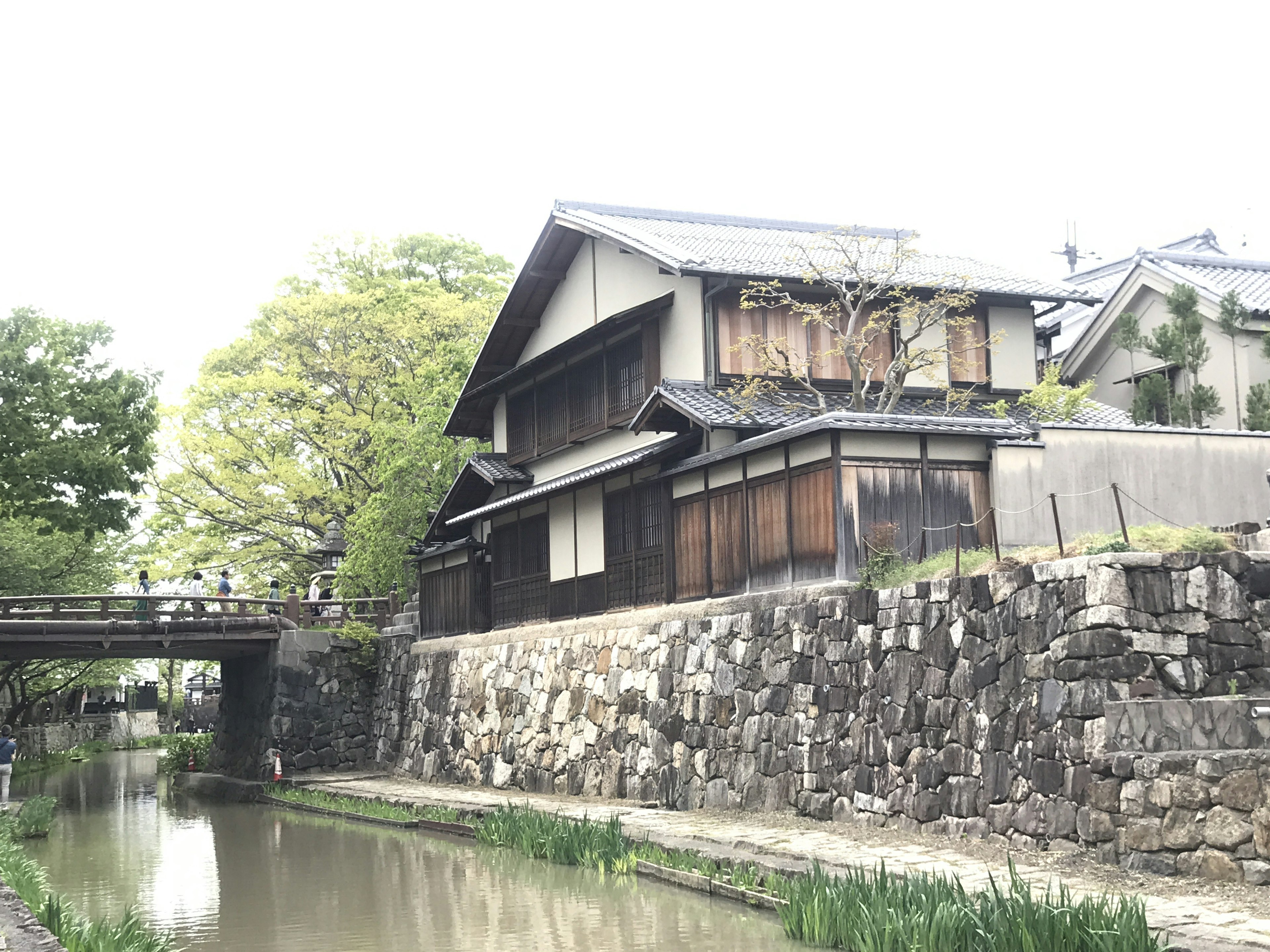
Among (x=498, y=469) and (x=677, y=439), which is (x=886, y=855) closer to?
(x=677, y=439)

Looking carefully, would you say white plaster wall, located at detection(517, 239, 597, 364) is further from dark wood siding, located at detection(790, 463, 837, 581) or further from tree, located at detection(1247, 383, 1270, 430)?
tree, located at detection(1247, 383, 1270, 430)

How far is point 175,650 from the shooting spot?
125 feet

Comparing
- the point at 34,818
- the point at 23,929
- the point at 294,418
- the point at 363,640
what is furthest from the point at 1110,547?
the point at 294,418

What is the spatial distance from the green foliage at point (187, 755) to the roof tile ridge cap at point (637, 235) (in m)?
23.9

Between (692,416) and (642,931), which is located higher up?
(692,416)

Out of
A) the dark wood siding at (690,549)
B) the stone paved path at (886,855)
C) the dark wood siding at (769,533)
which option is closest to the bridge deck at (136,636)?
the stone paved path at (886,855)

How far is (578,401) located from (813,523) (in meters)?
9.90

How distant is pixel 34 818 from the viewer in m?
23.5

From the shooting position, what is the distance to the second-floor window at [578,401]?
2652 centimetres

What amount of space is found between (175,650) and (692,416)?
2205 cm

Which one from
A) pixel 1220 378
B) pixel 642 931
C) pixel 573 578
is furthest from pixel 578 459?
pixel 642 931

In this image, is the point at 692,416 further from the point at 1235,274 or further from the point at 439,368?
the point at 439,368

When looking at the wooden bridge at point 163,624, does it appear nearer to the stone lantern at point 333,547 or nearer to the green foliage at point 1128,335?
the stone lantern at point 333,547

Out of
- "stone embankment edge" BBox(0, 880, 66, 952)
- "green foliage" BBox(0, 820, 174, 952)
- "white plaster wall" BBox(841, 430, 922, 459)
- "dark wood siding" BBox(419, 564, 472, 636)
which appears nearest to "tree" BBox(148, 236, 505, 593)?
"dark wood siding" BBox(419, 564, 472, 636)
